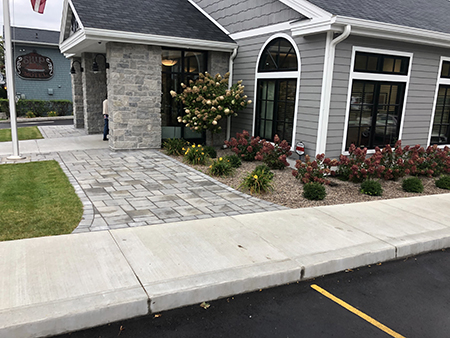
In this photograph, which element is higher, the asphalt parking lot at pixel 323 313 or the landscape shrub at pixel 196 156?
the landscape shrub at pixel 196 156

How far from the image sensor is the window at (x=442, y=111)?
10383 mm

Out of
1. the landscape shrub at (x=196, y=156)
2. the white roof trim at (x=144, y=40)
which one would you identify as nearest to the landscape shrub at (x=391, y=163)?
the landscape shrub at (x=196, y=156)

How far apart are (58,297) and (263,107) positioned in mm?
8351

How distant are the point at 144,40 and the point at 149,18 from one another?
1402 millimetres

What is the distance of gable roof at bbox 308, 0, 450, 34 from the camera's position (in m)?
8.36

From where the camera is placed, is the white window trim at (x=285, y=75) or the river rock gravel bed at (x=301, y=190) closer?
the river rock gravel bed at (x=301, y=190)

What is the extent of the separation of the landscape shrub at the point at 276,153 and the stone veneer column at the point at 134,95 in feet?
11.9

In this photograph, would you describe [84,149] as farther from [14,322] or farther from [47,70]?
[47,70]

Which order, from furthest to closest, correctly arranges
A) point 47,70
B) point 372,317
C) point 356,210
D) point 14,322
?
point 47,70
point 356,210
point 372,317
point 14,322

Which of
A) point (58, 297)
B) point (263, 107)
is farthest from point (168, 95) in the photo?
point (58, 297)

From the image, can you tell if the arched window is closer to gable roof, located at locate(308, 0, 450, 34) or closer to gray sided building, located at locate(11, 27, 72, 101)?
gable roof, located at locate(308, 0, 450, 34)

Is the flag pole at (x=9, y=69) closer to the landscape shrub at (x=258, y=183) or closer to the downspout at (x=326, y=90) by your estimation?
the landscape shrub at (x=258, y=183)

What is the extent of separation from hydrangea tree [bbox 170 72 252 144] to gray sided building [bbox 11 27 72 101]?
18.9m

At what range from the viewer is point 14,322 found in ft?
9.71
